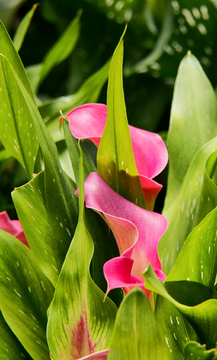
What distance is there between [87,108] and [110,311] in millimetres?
159

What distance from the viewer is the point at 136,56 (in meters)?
0.81

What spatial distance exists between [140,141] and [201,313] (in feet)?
0.46

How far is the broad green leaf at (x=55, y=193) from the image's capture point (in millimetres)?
242

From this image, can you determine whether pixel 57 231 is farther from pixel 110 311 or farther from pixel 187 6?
pixel 187 6

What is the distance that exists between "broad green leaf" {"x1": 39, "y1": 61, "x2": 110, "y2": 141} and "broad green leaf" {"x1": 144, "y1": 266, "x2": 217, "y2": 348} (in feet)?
1.20

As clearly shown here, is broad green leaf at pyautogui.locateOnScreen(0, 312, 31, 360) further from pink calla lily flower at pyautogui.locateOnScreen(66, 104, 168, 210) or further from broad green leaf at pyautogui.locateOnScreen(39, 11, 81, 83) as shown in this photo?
broad green leaf at pyautogui.locateOnScreen(39, 11, 81, 83)

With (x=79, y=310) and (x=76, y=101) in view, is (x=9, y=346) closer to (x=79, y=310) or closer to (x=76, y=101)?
(x=79, y=310)

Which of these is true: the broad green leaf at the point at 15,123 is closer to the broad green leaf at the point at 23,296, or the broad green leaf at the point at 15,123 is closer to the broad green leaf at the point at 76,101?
the broad green leaf at the point at 23,296

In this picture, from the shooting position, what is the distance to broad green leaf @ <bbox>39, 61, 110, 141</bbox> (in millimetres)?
524

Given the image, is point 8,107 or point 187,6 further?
point 187,6

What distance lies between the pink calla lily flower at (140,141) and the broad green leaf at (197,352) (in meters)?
0.11

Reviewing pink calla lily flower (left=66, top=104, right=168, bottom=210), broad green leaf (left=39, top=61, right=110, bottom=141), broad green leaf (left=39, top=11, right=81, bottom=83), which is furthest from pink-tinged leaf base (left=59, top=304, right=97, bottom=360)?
broad green leaf (left=39, top=11, right=81, bottom=83)

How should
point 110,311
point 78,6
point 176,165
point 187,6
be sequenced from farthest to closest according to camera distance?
point 78,6, point 187,6, point 176,165, point 110,311

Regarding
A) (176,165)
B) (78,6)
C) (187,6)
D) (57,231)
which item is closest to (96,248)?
(57,231)
